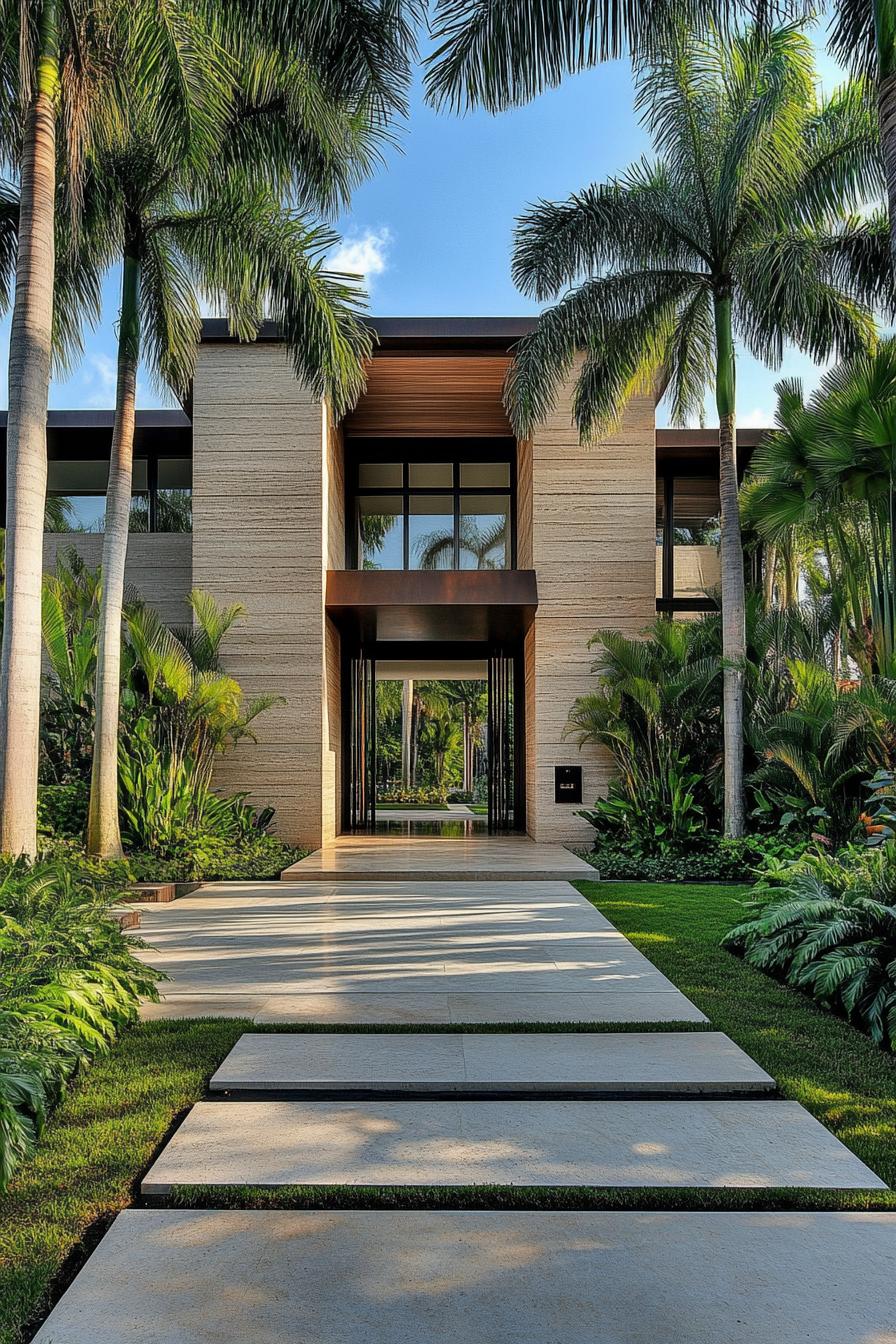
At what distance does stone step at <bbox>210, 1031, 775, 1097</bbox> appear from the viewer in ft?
12.7

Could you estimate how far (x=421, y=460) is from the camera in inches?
678

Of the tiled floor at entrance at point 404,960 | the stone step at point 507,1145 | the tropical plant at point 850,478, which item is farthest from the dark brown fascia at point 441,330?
the stone step at point 507,1145

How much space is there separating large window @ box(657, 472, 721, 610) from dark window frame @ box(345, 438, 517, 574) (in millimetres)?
2607

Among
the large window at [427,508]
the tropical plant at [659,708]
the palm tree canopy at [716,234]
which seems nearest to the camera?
the palm tree canopy at [716,234]

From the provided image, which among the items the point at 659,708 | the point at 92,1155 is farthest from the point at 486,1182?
the point at 659,708

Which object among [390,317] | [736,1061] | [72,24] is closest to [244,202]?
[72,24]

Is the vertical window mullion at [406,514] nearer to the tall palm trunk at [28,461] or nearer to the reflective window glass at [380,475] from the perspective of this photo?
the reflective window glass at [380,475]

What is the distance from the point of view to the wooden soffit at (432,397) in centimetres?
1402

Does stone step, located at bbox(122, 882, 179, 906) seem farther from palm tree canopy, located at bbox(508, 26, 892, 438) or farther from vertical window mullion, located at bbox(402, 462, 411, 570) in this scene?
vertical window mullion, located at bbox(402, 462, 411, 570)

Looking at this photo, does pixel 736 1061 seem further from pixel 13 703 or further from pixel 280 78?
pixel 280 78

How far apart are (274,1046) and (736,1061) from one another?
6.74 ft

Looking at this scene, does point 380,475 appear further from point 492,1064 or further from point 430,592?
point 492,1064

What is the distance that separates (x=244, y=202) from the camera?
10.3 meters

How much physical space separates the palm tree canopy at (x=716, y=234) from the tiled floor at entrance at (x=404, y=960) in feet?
20.8
